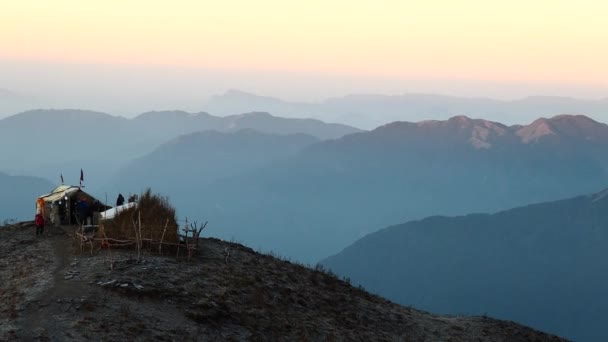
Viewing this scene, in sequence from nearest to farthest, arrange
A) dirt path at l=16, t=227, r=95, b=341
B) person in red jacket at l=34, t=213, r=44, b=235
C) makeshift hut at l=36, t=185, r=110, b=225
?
dirt path at l=16, t=227, r=95, b=341
person in red jacket at l=34, t=213, r=44, b=235
makeshift hut at l=36, t=185, r=110, b=225

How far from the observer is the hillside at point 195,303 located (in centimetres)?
2239

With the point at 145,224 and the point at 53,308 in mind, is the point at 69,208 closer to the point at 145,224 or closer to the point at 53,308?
the point at 145,224

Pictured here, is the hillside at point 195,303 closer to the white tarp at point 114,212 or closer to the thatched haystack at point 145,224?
the thatched haystack at point 145,224

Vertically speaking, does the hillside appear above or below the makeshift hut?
below

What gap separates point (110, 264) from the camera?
28312 millimetres

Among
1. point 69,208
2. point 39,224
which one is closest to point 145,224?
point 39,224

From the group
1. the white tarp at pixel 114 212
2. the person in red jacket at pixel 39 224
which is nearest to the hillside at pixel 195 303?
the person in red jacket at pixel 39 224

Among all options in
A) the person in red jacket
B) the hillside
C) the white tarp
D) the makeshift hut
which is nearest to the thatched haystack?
the white tarp

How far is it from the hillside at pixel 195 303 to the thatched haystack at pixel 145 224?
68.8 inches

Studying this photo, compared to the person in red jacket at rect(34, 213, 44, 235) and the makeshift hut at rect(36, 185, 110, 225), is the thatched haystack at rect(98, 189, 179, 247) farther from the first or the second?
the makeshift hut at rect(36, 185, 110, 225)

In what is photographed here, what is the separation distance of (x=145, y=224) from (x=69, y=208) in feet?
35.4

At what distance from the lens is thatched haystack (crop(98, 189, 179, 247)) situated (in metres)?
32.2

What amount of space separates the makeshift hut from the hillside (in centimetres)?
341

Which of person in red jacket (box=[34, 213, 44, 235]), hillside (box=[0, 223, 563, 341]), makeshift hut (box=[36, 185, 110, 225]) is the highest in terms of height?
makeshift hut (box=[36, 185, 110, 225])
